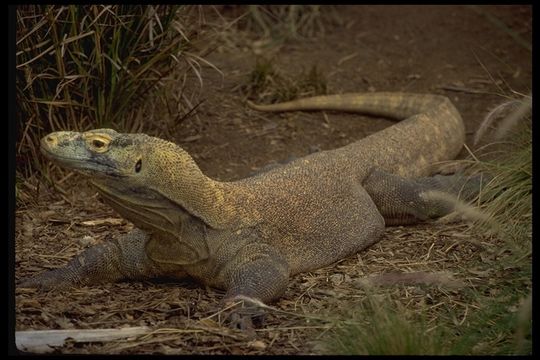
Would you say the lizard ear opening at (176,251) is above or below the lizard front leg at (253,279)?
above

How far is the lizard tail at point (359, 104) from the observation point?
8047 millimetres

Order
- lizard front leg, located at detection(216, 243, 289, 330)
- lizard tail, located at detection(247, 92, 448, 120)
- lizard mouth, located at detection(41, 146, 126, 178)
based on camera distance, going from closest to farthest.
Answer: lizard front leg, located at detection(216, 243, 289, 330) < lizard mouth, located at detection(41, 146, 126, 178) < lizard tail, located at detection(247, 92, 448, 120)

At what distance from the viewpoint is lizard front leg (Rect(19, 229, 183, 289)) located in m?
5.19

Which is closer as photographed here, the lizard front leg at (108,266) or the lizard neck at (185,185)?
the lizard neck at (185,185)

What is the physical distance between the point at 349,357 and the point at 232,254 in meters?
1.43

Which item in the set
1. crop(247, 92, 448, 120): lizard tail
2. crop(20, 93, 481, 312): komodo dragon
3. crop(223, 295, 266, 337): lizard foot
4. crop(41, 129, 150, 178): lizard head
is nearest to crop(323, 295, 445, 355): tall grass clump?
crop(223, 295, 266, 337): lizard foot

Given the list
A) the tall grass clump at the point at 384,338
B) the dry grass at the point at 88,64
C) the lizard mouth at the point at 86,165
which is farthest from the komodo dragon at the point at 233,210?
the dry grass at the point at 88,64

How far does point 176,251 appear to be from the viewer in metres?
5.11

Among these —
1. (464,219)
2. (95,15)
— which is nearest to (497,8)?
(464,219)

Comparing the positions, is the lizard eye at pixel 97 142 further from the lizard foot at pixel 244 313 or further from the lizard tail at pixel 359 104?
the lizard tail at pixel 359 104

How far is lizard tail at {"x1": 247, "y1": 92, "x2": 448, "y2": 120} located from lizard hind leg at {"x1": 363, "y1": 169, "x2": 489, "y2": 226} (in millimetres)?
1626

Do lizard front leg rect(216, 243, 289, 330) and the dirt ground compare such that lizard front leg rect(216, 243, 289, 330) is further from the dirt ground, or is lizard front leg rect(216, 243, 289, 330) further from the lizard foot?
the dirt ground

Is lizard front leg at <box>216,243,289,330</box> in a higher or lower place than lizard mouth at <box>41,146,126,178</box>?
lower

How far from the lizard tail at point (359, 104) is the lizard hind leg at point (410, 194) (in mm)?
1626
